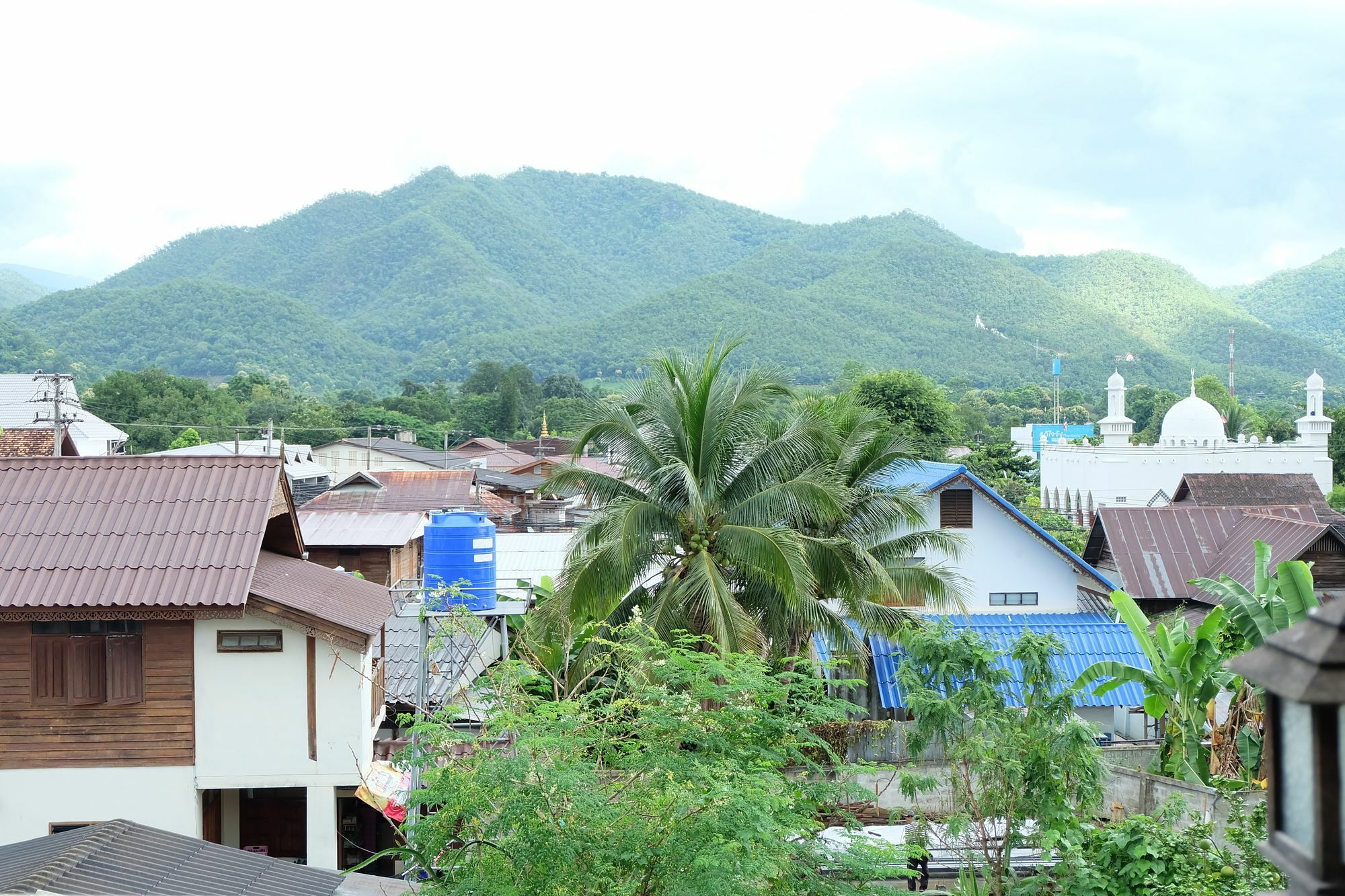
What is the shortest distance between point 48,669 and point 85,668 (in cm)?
41

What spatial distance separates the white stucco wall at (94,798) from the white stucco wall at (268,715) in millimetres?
347

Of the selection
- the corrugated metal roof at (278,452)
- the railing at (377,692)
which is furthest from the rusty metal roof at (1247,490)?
the corrugated metal roof at (278,452)

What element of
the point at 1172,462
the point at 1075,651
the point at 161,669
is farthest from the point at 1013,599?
the point at 1172,462

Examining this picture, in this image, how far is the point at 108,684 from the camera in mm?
12305

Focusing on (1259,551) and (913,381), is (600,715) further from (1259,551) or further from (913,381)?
(913,381)

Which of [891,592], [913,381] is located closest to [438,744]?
[891,592]

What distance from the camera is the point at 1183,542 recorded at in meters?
28.5

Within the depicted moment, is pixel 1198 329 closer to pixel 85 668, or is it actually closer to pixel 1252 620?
pixel 1252 620

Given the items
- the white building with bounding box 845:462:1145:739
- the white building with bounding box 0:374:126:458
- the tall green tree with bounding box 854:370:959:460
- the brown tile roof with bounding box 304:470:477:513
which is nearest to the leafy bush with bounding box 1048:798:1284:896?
the white building with bounding box 845:462:1145:739

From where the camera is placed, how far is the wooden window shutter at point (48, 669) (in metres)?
12.2

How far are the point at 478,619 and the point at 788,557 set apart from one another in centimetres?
422

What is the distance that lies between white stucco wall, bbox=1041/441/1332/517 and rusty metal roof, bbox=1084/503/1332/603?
124ft

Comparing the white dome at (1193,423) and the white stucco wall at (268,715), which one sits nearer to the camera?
the white stucco wall at (268,715)

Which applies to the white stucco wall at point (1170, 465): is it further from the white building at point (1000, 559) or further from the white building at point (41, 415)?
the white building at point (41, 415)
